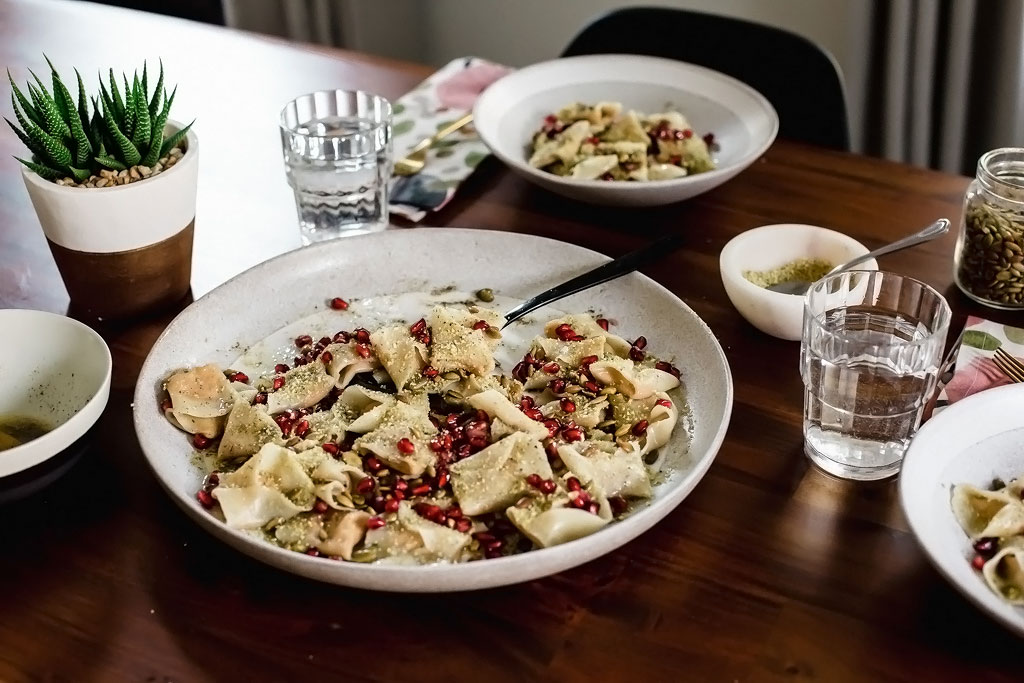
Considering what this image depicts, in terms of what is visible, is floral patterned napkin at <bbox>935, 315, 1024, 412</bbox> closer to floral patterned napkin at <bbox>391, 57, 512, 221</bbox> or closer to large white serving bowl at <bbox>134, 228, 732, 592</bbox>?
large white serving bowl at <bbox>134, 228, 732, 592</bbox>

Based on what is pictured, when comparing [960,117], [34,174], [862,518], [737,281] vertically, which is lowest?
[960,117]

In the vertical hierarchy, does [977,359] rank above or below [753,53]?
below

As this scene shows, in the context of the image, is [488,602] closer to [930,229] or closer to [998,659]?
[998,659]

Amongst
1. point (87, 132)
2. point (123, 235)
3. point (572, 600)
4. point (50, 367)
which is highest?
point (87, 132)

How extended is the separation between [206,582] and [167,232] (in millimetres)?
627

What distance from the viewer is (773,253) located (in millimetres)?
1653

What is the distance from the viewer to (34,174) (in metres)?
1.50

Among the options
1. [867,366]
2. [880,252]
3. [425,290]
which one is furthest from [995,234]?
[425,290]

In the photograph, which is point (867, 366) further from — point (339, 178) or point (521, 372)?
point (339, 178)

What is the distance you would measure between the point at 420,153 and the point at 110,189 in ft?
2.35

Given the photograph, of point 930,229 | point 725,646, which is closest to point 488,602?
point 725,646

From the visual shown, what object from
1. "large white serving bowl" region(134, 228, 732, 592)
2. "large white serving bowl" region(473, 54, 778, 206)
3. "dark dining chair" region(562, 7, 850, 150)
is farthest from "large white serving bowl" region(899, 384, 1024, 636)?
"dark dining chair" region(562, 7, 850, 150)

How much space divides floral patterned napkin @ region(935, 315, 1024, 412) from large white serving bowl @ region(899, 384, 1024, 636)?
0.12 m

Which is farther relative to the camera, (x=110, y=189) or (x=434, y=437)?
(x=110, y=189)
